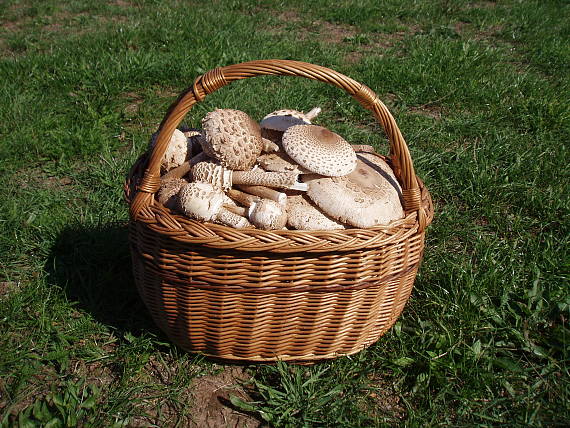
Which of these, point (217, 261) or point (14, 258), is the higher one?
point (217, 261)

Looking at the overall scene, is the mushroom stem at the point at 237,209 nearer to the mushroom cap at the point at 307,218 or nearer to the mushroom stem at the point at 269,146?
the mushroom cap at the point at 307,218

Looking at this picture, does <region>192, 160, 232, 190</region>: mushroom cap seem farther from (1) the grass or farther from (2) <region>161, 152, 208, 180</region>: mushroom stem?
(1) the grass

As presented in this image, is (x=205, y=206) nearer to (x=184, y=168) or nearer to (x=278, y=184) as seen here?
(x=278, y=184)

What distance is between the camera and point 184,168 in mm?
2236

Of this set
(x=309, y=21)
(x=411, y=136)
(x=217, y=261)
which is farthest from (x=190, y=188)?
(x=309, y=21)

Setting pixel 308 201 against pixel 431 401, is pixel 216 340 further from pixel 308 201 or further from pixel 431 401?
pixel 431 401

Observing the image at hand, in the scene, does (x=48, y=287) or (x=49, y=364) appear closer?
(x=49, y=364)

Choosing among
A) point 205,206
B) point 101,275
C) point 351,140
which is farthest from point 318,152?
point 351,140

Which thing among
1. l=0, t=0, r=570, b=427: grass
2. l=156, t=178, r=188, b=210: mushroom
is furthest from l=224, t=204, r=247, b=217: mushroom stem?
l=0, t=0, r=570, b=427: grass

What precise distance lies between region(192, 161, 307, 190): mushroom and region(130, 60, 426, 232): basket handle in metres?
0.22

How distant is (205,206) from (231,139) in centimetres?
36

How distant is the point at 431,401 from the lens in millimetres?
2035

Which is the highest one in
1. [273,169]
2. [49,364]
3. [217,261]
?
[273,169]

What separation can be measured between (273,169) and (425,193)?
0.72 m
